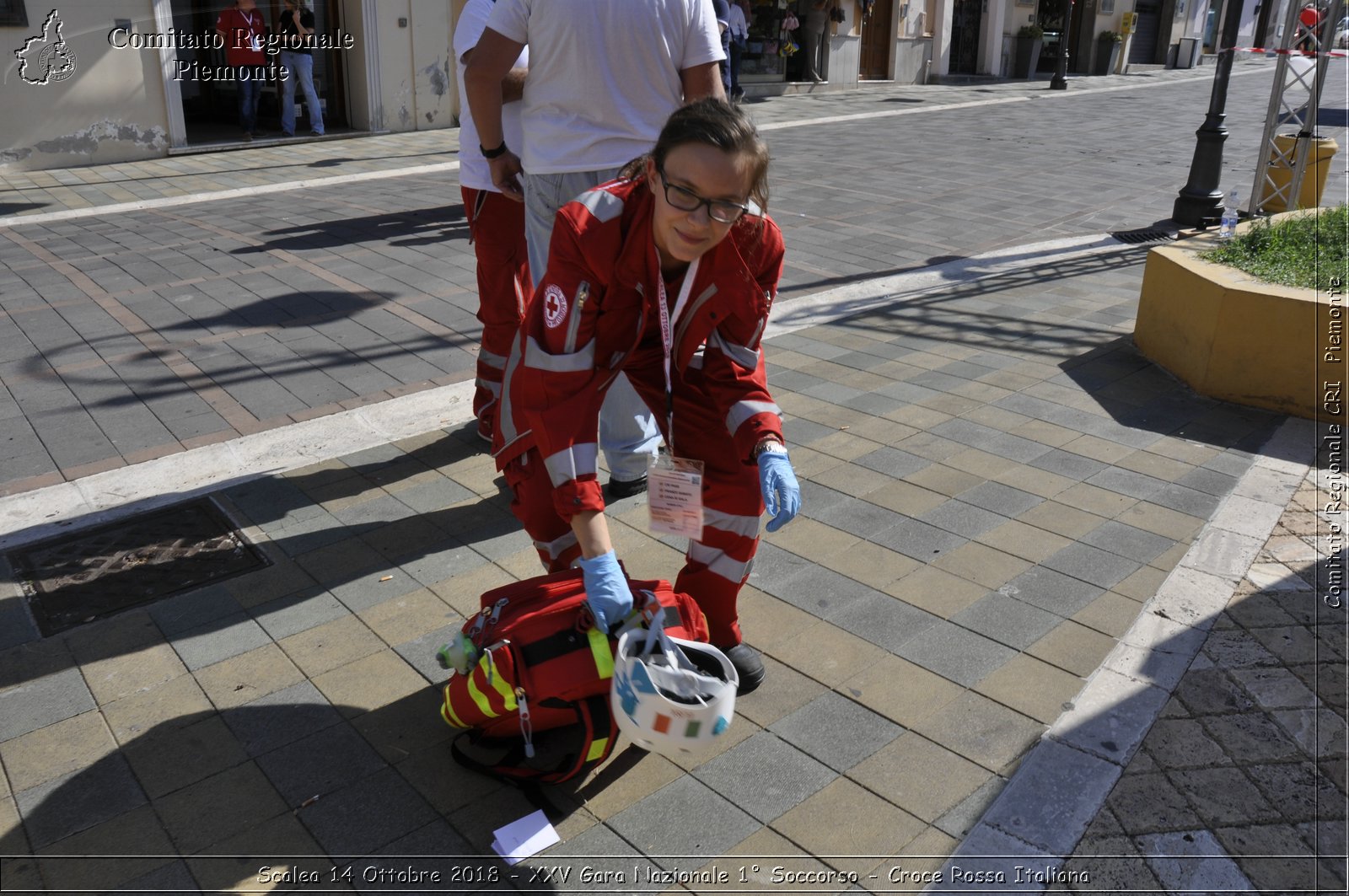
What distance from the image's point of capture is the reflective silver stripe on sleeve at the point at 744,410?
272 cm

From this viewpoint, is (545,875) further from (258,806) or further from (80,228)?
(80,228)

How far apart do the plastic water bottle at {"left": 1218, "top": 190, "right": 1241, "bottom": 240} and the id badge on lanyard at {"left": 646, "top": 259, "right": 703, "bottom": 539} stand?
4.47m

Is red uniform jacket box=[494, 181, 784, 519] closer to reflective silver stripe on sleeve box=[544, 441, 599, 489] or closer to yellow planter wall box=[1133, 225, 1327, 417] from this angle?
reflective silver stripe on sleeve box=[544, 441, 599, 489]

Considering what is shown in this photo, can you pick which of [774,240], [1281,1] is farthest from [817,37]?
[1281,1]

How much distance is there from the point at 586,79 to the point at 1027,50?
25119 mm

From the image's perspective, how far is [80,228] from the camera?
859cm

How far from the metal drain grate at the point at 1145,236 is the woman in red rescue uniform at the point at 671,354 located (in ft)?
22.7

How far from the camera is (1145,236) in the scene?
8727 mm

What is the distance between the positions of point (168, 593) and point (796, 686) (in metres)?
2.04

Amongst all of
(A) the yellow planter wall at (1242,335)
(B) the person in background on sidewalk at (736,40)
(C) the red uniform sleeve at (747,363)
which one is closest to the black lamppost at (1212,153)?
(A) the yellow planter wall at (1242,335)

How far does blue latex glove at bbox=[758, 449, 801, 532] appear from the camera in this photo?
2.57 m

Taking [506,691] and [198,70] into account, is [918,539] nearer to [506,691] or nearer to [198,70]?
[506,691]

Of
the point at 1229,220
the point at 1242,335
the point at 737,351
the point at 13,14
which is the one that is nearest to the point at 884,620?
the point at 737,351

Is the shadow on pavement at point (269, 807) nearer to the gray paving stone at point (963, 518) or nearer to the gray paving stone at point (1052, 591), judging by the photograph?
the gray paving stone at point (1052, 591)
